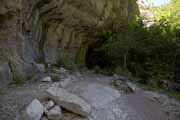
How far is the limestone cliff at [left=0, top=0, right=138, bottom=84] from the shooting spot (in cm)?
589

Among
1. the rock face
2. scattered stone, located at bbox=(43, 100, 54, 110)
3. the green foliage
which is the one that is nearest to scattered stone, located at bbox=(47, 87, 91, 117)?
scattered stone, located at bbox=(43, 100, 54, 110)

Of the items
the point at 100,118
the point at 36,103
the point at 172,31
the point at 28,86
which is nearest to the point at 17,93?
the point at 28,86

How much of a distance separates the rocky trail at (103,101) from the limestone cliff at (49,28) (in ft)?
3.11

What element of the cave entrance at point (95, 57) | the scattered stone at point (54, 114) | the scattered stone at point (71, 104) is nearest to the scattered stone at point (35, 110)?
the scattered stone at point (54, 114)

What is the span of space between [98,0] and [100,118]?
6.74m

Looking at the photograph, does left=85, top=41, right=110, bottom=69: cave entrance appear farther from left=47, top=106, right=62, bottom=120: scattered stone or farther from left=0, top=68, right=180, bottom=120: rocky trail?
left=47, top=106, right=62, bottom=120: scattered stone

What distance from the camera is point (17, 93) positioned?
4977mm

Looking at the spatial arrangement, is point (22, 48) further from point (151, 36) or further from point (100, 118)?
point (151, 36)

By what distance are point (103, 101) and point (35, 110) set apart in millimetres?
1783

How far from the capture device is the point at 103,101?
16.8 feet

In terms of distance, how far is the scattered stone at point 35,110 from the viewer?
386 cm

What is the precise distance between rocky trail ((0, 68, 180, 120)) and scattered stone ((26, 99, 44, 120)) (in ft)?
0.62

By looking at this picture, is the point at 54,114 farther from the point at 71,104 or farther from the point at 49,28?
the point at 49,28

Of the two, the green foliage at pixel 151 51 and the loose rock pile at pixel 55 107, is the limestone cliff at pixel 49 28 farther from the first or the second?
the loose rock pile at pixel 55 107
